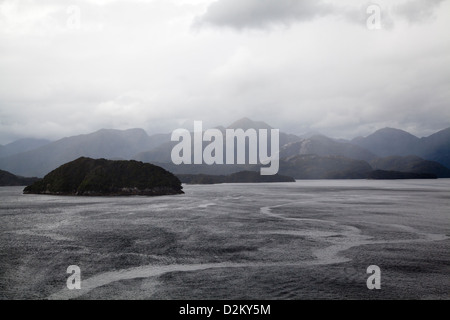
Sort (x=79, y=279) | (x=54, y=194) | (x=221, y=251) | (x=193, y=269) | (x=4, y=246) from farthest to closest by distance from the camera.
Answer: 1. (x=54, y=194)
2. (x=4, y=246)
3. (x=221, y=251)
4. (x=193, y=269)
5. (x=79, y=279)

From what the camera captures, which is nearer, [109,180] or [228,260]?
[228,260]

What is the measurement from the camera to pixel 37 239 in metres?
40.1

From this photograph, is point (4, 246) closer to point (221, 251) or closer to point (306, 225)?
point (221, 251)

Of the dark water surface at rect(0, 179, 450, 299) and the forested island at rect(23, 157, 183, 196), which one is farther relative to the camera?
the forested island at rect(23, 157, 183, 196)

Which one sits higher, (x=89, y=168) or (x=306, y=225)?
(x=89, y=168)

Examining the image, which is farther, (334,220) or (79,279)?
(334,220)

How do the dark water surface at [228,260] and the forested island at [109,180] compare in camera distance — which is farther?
the forested island at [109,180]

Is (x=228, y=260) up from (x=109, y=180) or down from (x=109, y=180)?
down

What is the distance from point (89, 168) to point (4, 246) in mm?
142688

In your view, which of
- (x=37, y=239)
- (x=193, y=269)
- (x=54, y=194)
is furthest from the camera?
(x=54, y=194)

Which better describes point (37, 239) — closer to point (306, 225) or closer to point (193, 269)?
point (193, 269)
